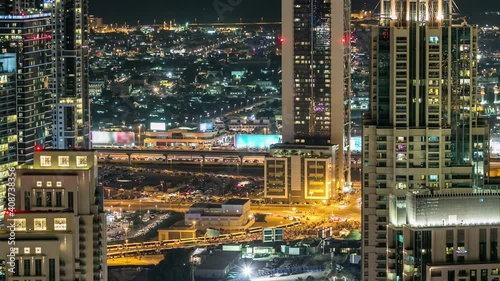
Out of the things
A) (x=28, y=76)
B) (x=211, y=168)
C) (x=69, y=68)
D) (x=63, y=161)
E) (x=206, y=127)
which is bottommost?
(x=211, y=168)

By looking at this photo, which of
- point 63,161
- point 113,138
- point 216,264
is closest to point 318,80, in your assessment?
point 113,138

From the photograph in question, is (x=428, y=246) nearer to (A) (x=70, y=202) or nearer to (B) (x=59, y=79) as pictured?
(A) (x=70, y=202)

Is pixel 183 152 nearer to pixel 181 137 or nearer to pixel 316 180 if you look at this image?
pixel 181 137

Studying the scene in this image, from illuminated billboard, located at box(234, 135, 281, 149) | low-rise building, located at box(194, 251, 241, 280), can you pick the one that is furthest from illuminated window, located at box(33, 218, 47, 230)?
illuminated billboard, located at box(234, 135, 281, 149)

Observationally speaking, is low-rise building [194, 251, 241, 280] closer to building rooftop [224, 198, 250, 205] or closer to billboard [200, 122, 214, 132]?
building rooftop [224, 198, 250, 205]

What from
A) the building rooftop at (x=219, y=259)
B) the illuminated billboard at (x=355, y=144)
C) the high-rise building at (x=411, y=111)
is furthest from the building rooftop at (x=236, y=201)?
the high-rise building at (x=411, y=111)
